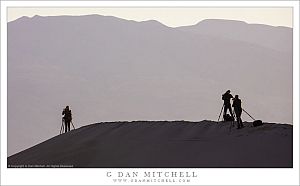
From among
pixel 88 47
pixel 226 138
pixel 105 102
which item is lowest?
pixel 226 138

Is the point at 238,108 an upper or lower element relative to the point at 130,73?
lower

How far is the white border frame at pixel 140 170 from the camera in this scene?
16.6ft

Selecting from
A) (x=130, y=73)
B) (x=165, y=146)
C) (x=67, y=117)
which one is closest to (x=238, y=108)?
(x=165, y=146)

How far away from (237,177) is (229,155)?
0.66ft

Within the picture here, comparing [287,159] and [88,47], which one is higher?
[88,47]

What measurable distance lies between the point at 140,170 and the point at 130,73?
0.93 m

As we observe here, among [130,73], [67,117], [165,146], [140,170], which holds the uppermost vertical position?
[130,73]

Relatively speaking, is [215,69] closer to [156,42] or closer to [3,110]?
[156,42]

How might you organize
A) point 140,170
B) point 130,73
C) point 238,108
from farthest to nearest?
1. point 130,73
2. point 238,108
3. point 140,170

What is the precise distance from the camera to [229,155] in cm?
512

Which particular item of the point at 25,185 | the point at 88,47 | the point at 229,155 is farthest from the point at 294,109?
the point at 25,185

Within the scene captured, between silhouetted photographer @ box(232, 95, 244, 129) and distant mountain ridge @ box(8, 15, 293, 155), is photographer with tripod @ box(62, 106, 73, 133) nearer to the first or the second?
distant mountain ridge @ box(8, 15, 293, 155)

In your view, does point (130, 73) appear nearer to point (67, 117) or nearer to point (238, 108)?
point (67, 117)

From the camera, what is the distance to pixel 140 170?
5133 mm
